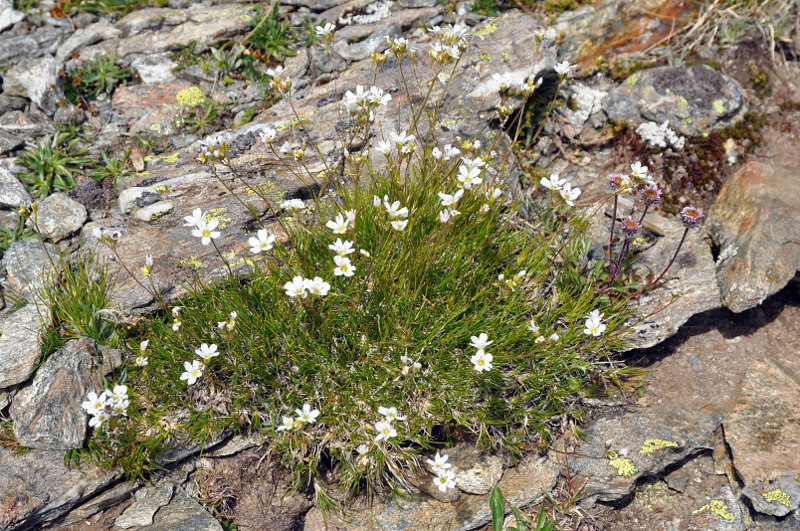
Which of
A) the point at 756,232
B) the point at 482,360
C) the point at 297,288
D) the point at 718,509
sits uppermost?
the point at 297,288

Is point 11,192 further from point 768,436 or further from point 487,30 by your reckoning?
point 768,436

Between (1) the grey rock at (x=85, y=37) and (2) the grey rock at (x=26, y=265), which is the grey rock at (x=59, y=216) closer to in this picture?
(2) the grey rock at (x=26, y=265)

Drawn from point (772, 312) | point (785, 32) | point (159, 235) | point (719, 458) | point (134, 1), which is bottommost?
point (719, 458)

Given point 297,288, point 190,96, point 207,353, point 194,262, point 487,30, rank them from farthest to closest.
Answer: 1. point 487,30
2. point 190,96
3. point 194,262
4. point 207,353
5. point 297,288

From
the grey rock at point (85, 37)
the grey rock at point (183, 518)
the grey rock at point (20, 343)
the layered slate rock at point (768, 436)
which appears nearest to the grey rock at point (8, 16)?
the grey rock at point (85, 37)

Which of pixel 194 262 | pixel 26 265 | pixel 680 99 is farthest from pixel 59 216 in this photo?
pixel 680 99

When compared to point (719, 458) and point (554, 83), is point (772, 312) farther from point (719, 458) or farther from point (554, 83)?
point (554, 83)

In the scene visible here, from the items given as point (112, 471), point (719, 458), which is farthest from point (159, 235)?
point (719, 458)
